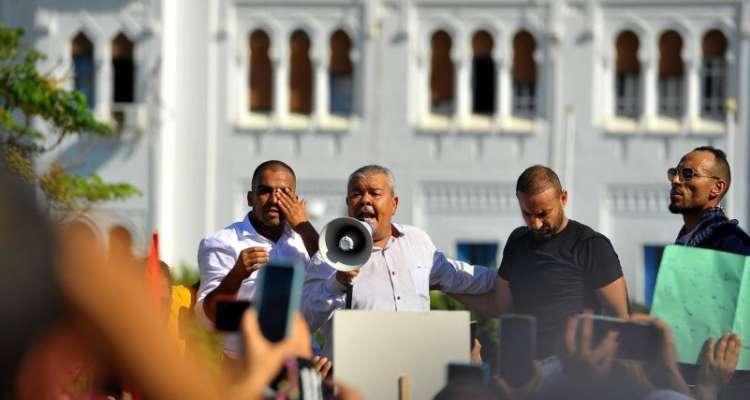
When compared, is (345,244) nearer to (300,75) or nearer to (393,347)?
(393,347)

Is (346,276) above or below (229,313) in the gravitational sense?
below

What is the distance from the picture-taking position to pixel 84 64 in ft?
112

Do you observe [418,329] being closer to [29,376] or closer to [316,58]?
[29,376]

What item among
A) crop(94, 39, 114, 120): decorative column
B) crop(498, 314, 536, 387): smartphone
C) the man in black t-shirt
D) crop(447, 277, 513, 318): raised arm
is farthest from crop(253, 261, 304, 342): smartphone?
crop(94, 39, 114, 120): decorative column

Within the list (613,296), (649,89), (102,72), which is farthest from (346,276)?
(649,89)

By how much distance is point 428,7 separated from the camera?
34.0 metres

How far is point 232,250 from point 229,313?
4173mm

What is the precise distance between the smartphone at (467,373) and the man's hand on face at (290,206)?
79.8 inches

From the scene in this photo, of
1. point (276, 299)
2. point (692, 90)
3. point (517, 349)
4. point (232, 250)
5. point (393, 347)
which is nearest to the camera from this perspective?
point (276, 299)

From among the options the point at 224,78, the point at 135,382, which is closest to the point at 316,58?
the point at 224,78

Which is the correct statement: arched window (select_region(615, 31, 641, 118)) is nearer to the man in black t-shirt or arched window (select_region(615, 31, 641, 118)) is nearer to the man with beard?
the man with beard

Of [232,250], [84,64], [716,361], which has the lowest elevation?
[716,361]

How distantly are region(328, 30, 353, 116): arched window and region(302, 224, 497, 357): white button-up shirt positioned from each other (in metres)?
26.7

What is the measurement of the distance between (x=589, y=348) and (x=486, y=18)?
28330 millimetres
